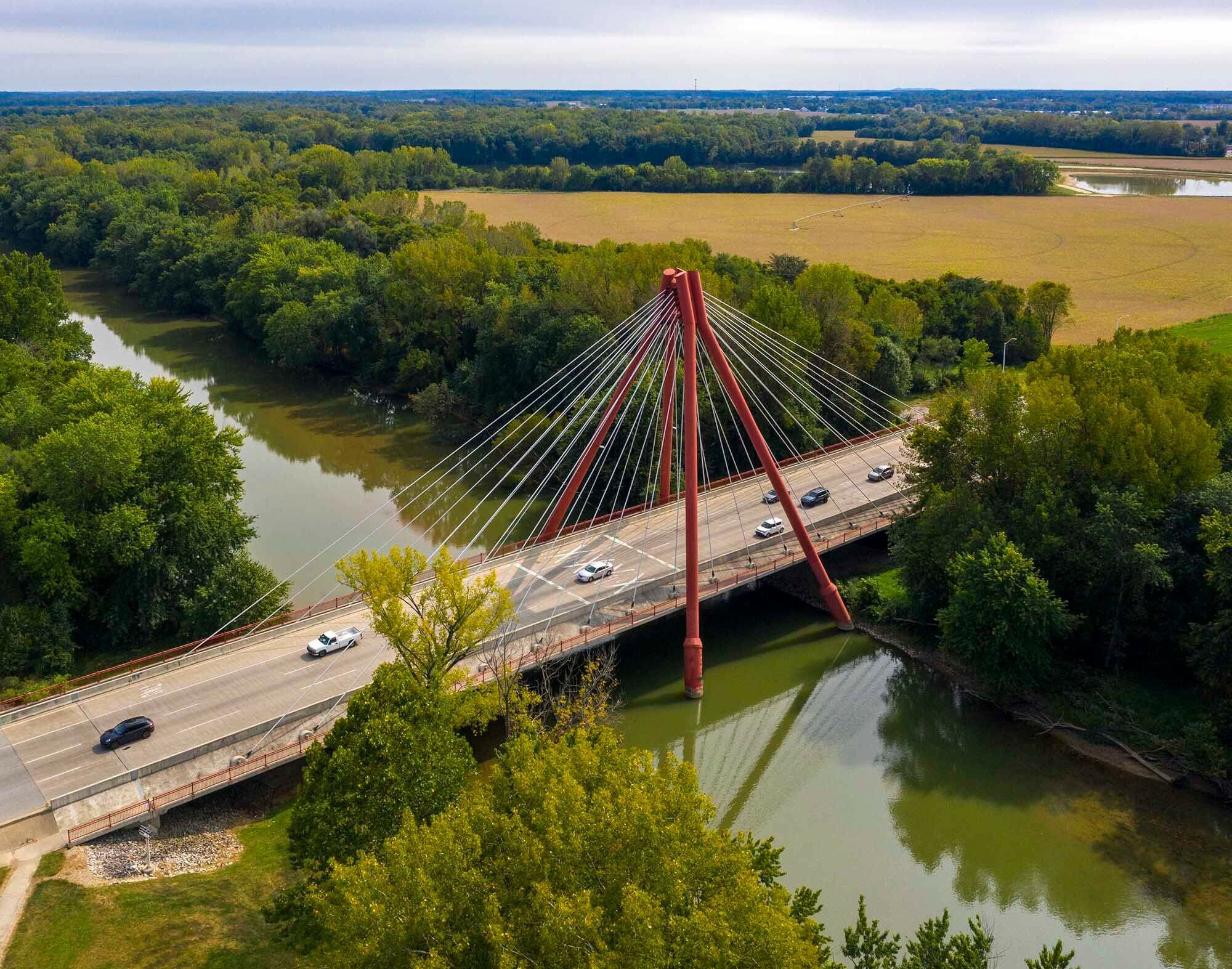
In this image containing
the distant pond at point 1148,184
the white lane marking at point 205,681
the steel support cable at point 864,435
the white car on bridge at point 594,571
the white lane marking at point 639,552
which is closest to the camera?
the white lane marking at point 205,681

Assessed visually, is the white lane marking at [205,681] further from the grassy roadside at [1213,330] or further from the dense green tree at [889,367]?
the grassy roadside at [1213,330]

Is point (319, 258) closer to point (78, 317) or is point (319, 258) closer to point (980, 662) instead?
point (78, 317)

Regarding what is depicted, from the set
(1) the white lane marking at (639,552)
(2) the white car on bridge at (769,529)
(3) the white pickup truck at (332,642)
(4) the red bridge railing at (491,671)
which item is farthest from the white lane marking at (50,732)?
(2) the white car on bridge at (769,529)

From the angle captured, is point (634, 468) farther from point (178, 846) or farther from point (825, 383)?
point (178, 846)

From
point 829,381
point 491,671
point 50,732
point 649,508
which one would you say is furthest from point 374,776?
point 829,381

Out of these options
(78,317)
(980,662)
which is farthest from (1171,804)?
(78,317)
